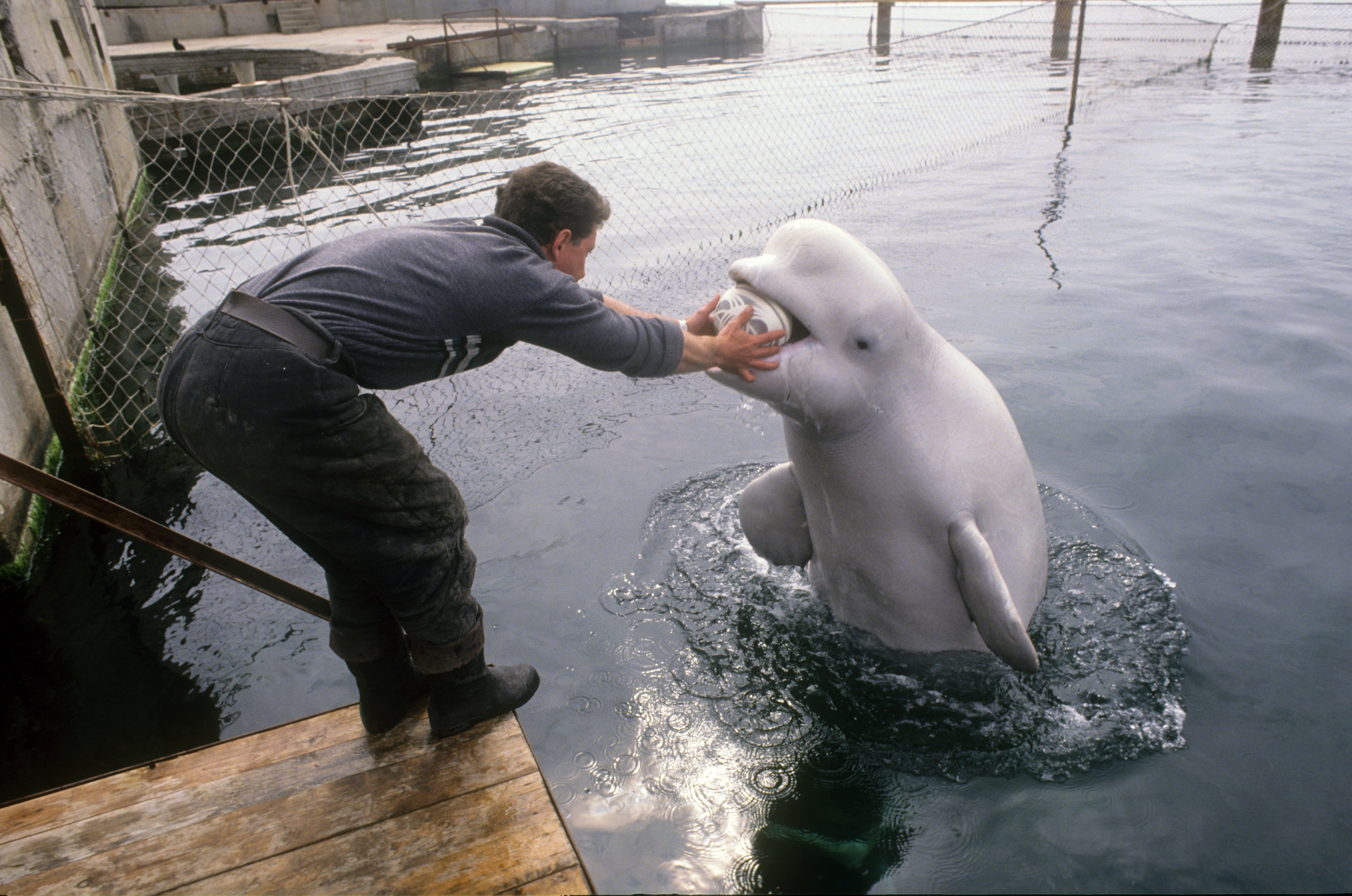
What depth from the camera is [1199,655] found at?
163 inches

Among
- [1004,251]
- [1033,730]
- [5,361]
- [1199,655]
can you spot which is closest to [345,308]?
[1033,730]

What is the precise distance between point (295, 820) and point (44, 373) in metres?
4.58

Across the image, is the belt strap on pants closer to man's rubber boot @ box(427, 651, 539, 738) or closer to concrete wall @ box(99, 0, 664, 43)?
man's rubber boot @ box(427, 651, 539, 738)

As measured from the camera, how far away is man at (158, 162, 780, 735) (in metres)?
2.69

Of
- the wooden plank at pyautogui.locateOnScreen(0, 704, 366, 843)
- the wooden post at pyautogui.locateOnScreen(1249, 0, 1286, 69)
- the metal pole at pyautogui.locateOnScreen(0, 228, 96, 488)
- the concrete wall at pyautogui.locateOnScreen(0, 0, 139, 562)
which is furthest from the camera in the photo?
the wooden post at pyautogui.locateOnScreen(1249, 0, 1286, 69)

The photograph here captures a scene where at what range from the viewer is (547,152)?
16734mm

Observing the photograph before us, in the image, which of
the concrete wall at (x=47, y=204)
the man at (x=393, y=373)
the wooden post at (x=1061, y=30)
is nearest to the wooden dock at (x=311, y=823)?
the man at (x=393, y=373)

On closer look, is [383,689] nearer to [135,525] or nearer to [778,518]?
[135,525]

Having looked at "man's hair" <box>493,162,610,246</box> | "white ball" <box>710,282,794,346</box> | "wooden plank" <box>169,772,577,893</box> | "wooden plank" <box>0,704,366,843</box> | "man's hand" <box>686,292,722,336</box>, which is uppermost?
"man's hair" <box>493,162,610,246</box>

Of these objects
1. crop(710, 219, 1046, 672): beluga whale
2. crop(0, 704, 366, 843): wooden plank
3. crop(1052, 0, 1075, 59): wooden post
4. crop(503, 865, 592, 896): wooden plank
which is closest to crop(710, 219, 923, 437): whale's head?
crop(710, 219, 1046, 672): beluga whale

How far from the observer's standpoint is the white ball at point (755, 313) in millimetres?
3316

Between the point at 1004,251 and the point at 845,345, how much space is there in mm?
7660

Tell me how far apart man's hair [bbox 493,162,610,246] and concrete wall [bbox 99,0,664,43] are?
3797 cm

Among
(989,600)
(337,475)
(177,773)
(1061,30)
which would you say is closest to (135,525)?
(177,773)
